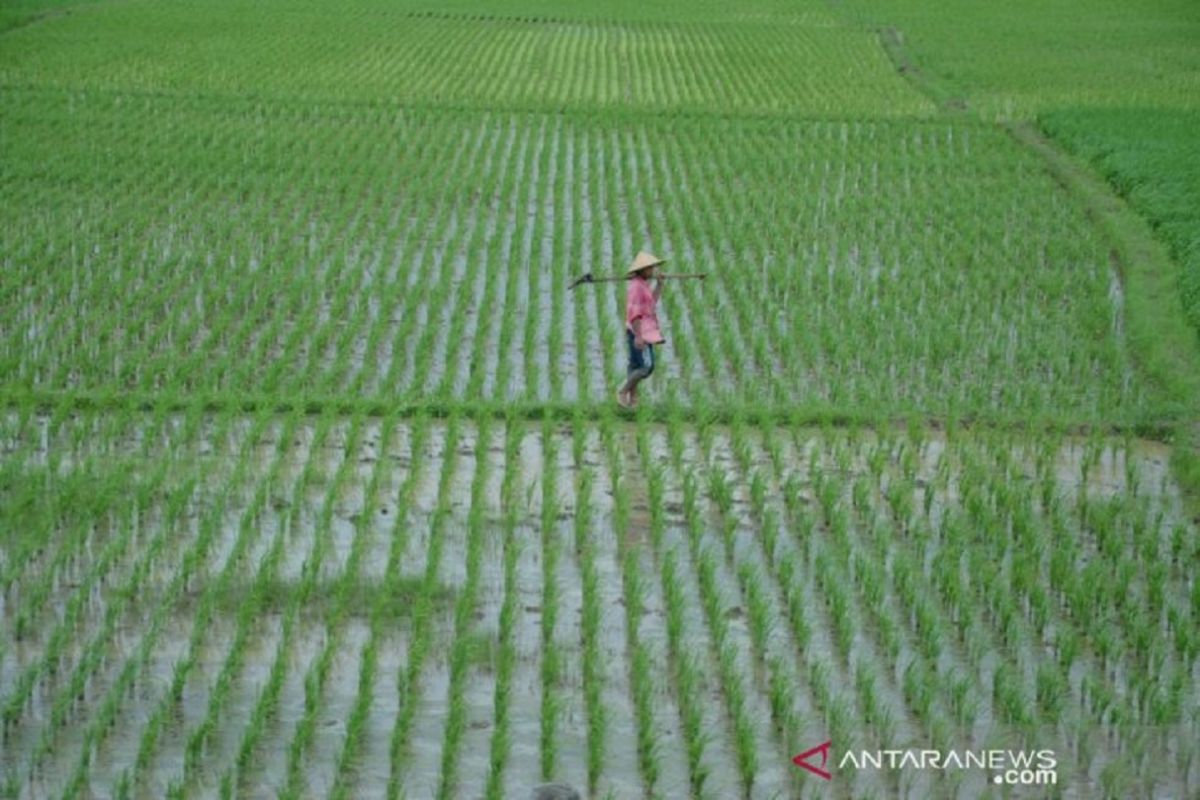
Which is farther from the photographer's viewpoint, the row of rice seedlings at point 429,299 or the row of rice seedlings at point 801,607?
the row of rice seedlings at point 429,299

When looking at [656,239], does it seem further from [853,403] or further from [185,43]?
[185,43]

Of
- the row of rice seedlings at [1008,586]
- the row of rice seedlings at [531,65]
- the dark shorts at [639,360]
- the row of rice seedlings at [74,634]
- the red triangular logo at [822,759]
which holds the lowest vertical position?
the row of rice seedlings at [531,65]

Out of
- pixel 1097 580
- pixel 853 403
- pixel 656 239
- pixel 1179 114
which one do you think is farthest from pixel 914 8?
pixel 1097 580

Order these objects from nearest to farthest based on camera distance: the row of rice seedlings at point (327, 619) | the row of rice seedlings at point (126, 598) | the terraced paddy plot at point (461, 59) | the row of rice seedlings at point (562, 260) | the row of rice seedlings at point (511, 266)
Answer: the row of rice seedlings at point (327, 619) → the row of rice seedlings at point (126, 598) → the row of rice seedlings at point (511, 266) → the row of rice seedlings at point (562, 260) → the terraced paddy plot at point (461, 59)

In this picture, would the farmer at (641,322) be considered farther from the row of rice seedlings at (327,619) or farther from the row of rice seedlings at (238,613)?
the row of rice seedlings at (238,613)

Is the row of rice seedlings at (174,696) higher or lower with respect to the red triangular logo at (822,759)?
higher

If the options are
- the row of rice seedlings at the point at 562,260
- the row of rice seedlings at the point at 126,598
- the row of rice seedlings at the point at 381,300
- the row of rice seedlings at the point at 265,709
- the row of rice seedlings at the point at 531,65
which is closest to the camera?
the row of rice seedlings at the point at 265,709

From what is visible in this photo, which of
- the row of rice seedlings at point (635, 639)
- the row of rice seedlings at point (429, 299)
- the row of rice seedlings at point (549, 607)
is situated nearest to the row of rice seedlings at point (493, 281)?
the row of rice seedlings at point (429, 299)

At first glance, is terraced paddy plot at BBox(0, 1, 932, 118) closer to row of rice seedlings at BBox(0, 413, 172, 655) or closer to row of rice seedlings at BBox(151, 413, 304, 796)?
row of rice seedlings at BBox(0, 413, 172, 655)
